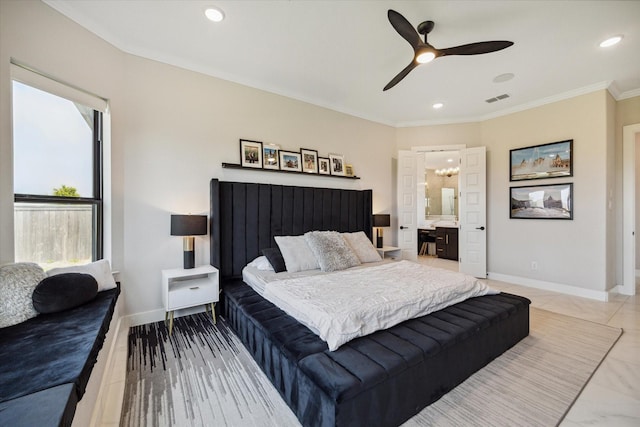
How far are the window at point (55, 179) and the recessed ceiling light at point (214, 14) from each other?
150cm

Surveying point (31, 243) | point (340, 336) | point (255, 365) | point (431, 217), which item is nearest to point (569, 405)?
point (340, 336)

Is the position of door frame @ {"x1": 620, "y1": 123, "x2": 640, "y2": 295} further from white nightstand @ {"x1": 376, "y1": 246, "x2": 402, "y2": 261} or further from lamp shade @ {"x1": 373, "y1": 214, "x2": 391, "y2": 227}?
lamp shade @ {"x1": 373, "y1": 214, "x2": 391, "y2": 227}

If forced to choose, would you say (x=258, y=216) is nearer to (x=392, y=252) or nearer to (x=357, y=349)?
(x=357, y=349)

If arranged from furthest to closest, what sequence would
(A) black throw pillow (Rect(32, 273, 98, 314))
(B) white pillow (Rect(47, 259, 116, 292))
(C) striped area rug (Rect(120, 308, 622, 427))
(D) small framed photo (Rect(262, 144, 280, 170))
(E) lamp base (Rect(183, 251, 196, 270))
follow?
(D) small framed photo (Rect(262, 144, 280, 170))
(E) lamp base (Rect(183, 251, 196, 270))
(B) white pillow (Rect(47, 259, 116, 292))
(A) black throw pillow (Rect(32, 273, 98, 314))
(C) striped area rug (Rect(120, 308, 622, 427))

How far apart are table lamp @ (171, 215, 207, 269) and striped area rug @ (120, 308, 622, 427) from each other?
79 centimetres

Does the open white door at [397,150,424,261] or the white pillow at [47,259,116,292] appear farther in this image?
the open white door at [397,150,424,261]

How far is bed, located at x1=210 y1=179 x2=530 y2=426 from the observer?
1.36 metres

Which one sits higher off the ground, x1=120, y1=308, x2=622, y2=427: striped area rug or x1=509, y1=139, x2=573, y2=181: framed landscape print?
x1=509, y1=139, x2=573, y2=181: framed landscape print

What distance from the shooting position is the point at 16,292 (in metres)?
1.68

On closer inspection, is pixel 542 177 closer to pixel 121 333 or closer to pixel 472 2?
pixel 472 2

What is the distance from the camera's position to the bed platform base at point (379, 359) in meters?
1.34

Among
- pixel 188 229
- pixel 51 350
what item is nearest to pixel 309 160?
pixel 188 229

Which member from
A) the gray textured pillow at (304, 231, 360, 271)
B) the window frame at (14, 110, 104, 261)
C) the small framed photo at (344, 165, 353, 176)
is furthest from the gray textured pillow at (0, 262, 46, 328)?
the small framed photo at (344, 165, 353, 176)

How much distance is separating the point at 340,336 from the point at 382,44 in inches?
114
